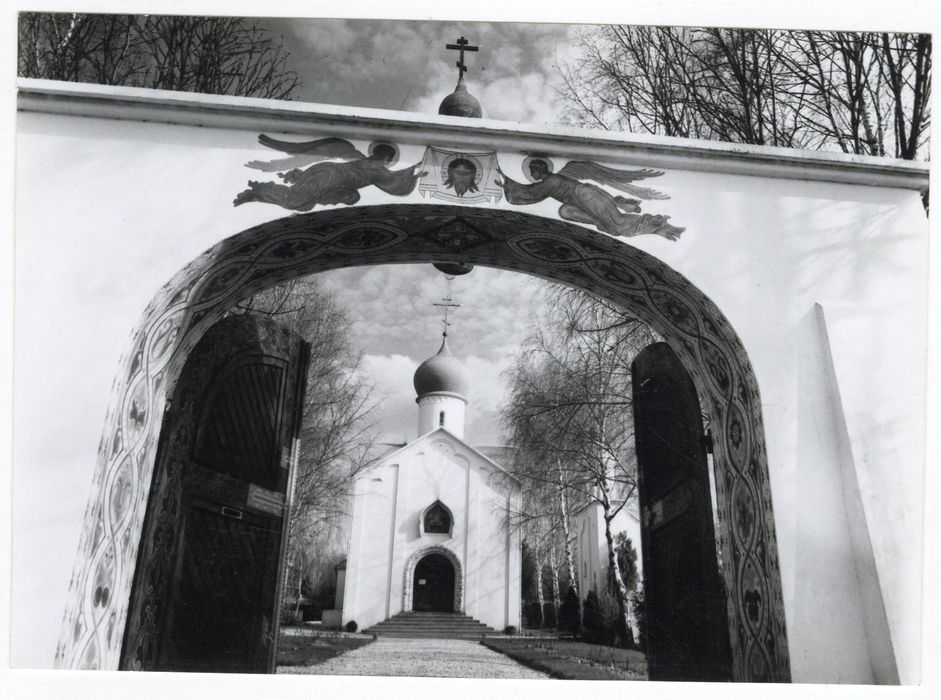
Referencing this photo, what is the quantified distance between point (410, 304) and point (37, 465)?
753 cm

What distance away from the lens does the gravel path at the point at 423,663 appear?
30.4ft

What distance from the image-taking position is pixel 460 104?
15.8 feet

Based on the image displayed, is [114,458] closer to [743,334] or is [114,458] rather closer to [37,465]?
[37,465]

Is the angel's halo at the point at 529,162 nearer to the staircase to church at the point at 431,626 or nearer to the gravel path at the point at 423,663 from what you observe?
the gravel path at the point at 423,663

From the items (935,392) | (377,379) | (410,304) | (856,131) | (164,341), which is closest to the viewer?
(935,392)

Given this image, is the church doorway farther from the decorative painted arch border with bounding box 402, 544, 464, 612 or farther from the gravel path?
the gravel path

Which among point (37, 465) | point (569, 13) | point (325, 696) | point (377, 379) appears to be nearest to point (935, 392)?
point (569, 13)

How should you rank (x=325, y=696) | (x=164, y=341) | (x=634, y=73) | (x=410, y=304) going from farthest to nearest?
(x=410, y=304) < (x=634, y=73) < (x=164, y=341) < (x=325, y=696)

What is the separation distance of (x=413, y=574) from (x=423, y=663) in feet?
35.1

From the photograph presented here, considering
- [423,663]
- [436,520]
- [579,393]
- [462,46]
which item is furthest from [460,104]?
[436,520]

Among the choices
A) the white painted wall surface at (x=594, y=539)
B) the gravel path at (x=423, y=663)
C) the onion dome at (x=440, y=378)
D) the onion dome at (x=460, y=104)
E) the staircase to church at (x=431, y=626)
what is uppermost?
the onion dome at (x=440, y=378)

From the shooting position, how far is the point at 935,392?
4047mm

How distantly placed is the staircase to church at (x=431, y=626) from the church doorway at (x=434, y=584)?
376 mm

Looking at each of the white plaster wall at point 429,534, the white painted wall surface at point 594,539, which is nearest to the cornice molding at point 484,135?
the white painted wall surface at point 594,539
